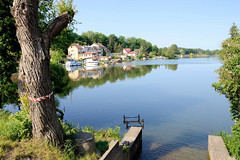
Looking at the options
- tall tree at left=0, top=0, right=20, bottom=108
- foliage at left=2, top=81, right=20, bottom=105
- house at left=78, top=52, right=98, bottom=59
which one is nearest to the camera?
tall tree at left=0, top=0, right=20, bottom=108

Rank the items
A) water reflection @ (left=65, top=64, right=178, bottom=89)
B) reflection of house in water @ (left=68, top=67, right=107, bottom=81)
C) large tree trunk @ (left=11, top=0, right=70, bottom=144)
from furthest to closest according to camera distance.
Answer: reflection of house in water @ (left=68, top=67, right=107, bottom=81) → water reflection @ (left=65, top=64, right=178, bottom=89) → large tree trunk @ (left=11, top=0, right=70, bottom=144)

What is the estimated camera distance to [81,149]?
7.89 m

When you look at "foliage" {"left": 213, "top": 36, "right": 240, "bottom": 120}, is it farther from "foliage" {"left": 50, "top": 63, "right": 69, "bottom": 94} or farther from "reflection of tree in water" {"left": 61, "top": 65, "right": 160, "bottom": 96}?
"reflection of tree in water" {"left": 61, "top": 65, "right": 160, "bottom": 96}

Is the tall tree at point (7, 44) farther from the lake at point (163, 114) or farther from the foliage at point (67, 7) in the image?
the lake at point (163, 114)

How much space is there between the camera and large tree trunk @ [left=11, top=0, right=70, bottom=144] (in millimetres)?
6816

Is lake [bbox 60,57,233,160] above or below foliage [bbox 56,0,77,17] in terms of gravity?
below

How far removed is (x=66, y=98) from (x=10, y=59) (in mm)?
19815

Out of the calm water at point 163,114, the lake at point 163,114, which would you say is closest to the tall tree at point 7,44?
the lake at point 163,114

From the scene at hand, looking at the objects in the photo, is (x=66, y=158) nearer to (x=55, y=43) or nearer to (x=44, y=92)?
(x=44, y=92)

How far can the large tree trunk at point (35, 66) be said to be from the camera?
268 inches

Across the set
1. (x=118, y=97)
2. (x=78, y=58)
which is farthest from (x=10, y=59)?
(x=78, y=58)

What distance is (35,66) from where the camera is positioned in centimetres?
695

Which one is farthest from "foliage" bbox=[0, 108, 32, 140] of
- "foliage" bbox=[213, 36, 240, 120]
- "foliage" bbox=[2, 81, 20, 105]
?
"foliage" bbox=[213, 36, 240, 120]

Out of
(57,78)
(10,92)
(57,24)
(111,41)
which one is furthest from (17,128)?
(111,41)
